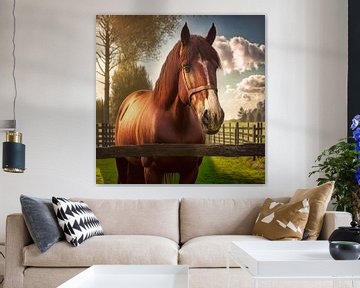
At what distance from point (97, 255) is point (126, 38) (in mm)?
2148

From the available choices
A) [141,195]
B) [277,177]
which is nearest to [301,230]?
[277,177]

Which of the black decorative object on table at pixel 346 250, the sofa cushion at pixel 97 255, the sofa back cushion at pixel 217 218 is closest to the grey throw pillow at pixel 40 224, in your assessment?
the sofa cushion at pixel 97 255

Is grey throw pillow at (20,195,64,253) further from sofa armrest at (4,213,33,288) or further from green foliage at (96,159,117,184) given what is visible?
green foliage at (96,159,117,184)

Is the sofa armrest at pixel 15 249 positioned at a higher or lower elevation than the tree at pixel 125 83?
lower

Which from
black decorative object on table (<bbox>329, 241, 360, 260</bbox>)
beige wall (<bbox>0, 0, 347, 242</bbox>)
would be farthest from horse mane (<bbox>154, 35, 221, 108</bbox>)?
black decorative object on table (<bbox>329, 241, 360, 260</bbox>)

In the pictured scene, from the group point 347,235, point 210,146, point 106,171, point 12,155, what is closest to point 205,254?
point 347,235

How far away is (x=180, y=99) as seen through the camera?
5.16m

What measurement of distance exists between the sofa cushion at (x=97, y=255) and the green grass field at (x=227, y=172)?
134 centimetres

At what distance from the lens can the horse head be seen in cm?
515

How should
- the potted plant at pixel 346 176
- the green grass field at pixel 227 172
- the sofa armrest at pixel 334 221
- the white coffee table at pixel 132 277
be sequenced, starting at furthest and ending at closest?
the green grass field at pixel 227 172 < the potted plant at pixel 346 176 < the sofa armrest at pixel 334 221 < the white coffee table at pixel 132 277

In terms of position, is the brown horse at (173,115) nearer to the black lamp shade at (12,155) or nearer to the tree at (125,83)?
the tree at (125,83)

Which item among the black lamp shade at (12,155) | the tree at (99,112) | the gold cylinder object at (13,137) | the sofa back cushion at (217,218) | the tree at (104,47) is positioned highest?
the tree at (104,47)

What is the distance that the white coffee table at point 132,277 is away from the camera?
2723 millimetres

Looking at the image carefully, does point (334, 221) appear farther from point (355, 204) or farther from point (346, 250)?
point (346, 250)
